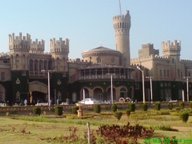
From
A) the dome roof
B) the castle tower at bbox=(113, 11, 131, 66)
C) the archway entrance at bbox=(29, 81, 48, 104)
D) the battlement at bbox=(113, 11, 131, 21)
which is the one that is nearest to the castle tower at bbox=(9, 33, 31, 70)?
the archway entrance at bbox=(29, 81, 48, 104)

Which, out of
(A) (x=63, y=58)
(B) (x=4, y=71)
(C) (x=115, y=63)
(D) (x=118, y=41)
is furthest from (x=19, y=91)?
(D) (x=118, y=41)

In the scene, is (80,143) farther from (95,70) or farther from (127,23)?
(127,23)

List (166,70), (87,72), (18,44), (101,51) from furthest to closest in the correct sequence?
(166,70)
(101,51)
(87,72)
(18,44)

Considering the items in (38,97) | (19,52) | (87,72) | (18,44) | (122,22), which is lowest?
(38,97)

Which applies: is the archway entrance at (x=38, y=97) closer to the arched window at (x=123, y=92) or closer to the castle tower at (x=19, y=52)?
the castle tower at (x=19, y=52)

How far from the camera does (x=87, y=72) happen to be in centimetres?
8038

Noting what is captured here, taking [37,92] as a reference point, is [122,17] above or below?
above

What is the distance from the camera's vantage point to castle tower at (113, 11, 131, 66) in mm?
94875

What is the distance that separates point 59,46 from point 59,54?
1401mm

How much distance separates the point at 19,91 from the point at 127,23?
112 feet

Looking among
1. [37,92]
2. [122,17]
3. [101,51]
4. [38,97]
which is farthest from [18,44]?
[122,17]

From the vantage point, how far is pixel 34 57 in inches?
3017

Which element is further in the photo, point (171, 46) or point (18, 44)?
point (171, 46)

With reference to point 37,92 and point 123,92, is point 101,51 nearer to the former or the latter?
point 123,92
